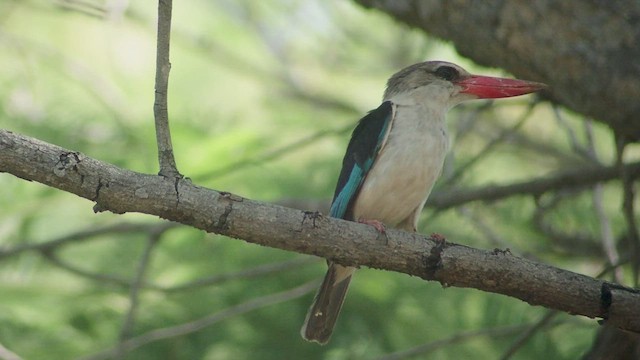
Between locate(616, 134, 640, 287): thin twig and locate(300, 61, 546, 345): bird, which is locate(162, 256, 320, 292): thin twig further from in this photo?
locate(616, 134, 640, 287): thin twig

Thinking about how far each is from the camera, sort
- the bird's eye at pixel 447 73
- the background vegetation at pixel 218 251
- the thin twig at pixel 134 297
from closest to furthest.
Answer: the thin twig at pixel 134 297 < the background vegetation at pixel 218 251 < the bird's eye at pixel 447 73

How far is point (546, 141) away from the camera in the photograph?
7254mm

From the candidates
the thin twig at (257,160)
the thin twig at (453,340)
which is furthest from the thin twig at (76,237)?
the thin twig at (453,340)

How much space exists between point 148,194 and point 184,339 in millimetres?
1814

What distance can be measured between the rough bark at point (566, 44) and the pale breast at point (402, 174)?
1.61 ft

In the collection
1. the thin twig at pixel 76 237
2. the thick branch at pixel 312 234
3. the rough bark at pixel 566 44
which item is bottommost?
the thick branch at pixel 312 234

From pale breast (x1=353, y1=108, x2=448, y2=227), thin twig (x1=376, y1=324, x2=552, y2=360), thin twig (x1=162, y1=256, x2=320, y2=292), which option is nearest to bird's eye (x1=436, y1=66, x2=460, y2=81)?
pale breast (x1=353, y1=108, x2=448, y2=227)

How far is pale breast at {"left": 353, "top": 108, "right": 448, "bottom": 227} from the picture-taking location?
181 inches

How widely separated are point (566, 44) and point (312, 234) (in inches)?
73.5

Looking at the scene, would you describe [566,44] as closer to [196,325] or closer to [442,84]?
[442,84]

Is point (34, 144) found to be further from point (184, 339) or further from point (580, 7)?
point (580, 7)

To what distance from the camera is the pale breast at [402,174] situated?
4598 mm

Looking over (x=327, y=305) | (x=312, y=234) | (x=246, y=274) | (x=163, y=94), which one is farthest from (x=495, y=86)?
(x=163, y=94)

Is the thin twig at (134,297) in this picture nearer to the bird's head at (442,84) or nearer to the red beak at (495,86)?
the bird's head at (442,84)
